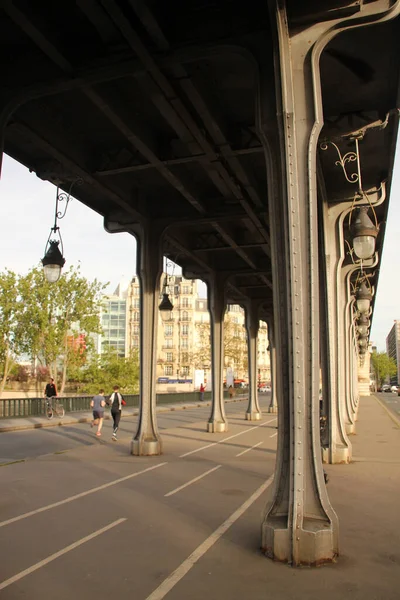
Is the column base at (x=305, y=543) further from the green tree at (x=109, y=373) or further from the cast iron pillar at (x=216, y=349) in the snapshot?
the green tree at (x=109, y=373)

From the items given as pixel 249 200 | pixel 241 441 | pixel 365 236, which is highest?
pixel 249 200

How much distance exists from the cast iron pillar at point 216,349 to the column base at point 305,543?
15927 mm

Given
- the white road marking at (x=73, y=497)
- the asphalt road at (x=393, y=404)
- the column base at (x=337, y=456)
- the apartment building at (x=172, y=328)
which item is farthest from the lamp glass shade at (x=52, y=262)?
the apartment building at (x=172, y=328)

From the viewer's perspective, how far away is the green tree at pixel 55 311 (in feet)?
A: 141

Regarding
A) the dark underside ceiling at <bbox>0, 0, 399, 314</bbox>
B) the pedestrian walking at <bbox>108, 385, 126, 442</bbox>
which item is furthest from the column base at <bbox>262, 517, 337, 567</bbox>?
the pedestrian walking at <bbox>108, 385, 126, 442</bbox>

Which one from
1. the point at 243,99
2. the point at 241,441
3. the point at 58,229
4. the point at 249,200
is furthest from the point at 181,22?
the point at 241,441

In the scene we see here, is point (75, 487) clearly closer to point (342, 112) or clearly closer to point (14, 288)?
point (342, 112)

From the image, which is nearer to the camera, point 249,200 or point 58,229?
point 58,229

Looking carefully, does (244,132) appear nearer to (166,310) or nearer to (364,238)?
(364,238)

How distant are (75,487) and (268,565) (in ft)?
18.1

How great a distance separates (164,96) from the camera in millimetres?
8727

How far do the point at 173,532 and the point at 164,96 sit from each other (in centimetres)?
663

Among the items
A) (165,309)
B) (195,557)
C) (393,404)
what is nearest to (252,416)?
(165,309)

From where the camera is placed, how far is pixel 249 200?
14.0m
